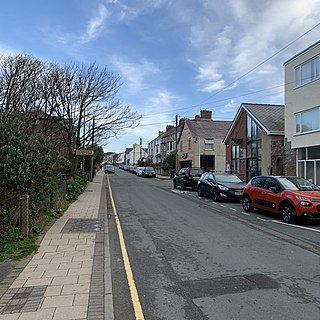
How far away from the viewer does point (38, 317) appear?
3936mm

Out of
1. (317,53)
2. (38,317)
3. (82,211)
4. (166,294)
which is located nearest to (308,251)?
(166,294)

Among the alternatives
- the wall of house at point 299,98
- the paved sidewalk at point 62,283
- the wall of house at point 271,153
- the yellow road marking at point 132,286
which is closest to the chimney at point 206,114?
the wall of house at point 271,153

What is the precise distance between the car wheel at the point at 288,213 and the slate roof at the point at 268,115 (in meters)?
15.8

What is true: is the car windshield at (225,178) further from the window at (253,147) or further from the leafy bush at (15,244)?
the leafy bush at (15,244)

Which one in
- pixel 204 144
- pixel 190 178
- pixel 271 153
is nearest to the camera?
pixel 190 178

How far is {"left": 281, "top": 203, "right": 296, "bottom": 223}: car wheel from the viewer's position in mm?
10914

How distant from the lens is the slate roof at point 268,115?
26969 mm

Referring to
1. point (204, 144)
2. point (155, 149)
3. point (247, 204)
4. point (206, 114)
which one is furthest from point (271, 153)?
point (155, 149)

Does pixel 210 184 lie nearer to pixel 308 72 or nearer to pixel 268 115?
pixel 308 72

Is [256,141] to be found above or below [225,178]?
above

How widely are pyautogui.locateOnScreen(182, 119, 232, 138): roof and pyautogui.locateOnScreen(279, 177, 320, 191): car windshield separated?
34368 mm

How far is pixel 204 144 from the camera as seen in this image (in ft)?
153

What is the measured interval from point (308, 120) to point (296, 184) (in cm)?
1069

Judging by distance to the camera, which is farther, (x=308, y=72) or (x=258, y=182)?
(x=308, y=72)
